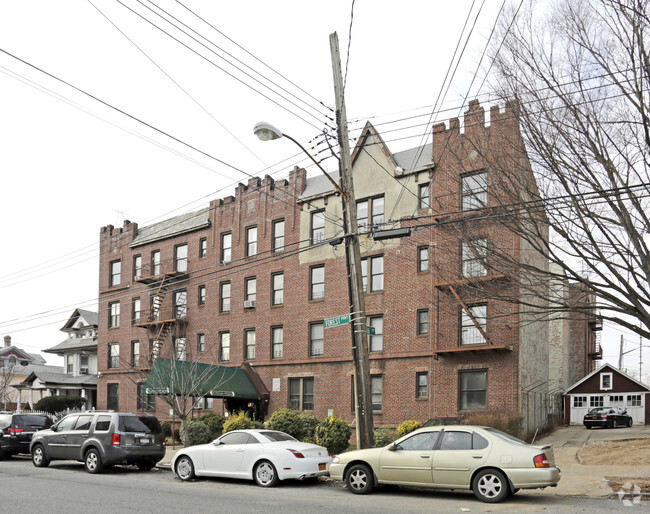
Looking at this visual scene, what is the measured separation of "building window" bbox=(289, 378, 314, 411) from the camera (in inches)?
1257

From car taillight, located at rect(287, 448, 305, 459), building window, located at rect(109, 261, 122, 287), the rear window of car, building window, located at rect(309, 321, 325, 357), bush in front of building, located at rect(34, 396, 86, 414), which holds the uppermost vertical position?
building window, located at rect(109, 261, 122, 287)

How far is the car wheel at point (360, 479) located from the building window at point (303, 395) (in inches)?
704

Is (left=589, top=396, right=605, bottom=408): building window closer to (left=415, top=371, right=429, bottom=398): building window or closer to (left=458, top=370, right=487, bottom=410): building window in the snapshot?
(left=458, top=370, right=487, bottom=410): building window

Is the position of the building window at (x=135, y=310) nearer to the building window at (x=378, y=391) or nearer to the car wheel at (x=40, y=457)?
the building window at (x=378, y=391)

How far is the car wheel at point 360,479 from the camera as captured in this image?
45.2 feet

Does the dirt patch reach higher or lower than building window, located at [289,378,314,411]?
lower

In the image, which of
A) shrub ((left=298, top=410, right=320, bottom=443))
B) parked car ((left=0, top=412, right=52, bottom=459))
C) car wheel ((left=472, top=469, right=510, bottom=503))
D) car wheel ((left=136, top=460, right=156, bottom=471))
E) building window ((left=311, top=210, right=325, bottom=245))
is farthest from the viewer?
building window ((left=311, top=210, right=325, bottom=245))

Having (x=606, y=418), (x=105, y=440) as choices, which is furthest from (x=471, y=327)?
(x=105, y=440)

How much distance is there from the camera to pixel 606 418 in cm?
3459

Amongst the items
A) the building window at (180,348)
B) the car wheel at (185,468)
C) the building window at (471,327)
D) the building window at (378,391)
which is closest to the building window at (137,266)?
the building window at (180,348)

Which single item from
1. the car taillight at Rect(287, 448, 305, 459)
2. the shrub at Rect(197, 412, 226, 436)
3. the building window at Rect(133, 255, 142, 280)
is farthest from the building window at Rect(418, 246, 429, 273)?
the building window at Rect(133, 255, 142, 280)

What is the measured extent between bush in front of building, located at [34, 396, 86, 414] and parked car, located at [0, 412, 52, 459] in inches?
970

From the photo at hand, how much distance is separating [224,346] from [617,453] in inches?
834

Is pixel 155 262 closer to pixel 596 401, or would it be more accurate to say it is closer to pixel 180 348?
pixel 180 348
